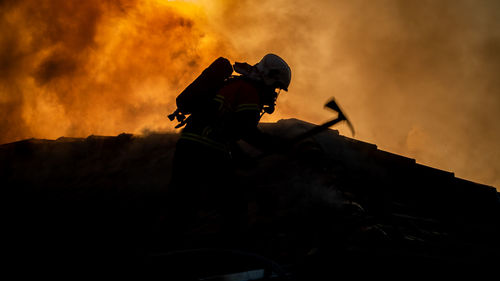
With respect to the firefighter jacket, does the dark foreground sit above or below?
below

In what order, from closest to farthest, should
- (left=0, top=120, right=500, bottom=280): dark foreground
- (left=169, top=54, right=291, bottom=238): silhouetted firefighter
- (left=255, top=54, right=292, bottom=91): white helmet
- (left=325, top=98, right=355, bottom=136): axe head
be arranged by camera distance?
1. (left=0, top=120, right=500, bottom=280): dark foreground
2. (left=169, top=54, right=291, bottom=238): silhouetted firefighter
3. (left=325, top=98, right=355, bottom=136): axe head
4. (left=255, top=54, right=292, bottom=91): white helmet

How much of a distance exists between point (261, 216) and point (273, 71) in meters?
1.88

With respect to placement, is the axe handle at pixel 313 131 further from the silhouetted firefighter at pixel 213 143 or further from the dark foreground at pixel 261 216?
the dark foreground at pixel 261 216

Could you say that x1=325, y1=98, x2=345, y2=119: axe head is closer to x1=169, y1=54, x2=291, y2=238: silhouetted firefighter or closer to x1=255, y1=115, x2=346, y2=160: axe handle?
x1=255, y1=115, x2=346, y2=160: axe handle

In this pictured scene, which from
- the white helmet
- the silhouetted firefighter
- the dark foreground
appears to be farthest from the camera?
the white helmet

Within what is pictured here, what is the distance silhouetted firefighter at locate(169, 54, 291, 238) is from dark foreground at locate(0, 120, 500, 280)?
283 mm

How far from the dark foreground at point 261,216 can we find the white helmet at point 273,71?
40.1 inches

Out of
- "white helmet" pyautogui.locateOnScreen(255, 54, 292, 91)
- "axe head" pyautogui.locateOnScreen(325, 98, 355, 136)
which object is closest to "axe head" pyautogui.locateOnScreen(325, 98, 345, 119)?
"axe head" pyautogui.locateOnScreen(325, 98, 355, 136)

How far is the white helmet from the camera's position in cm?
353

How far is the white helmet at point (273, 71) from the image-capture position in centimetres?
353

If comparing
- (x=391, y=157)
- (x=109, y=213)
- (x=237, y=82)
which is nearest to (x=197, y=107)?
(x=237, y=82)

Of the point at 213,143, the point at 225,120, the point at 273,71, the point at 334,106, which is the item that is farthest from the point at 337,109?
the point at 213,143

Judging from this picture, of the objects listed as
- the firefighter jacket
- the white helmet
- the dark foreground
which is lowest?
the dark foreground

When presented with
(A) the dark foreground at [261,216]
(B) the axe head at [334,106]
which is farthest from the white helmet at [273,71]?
(A) the dark foreground at [261,216]
